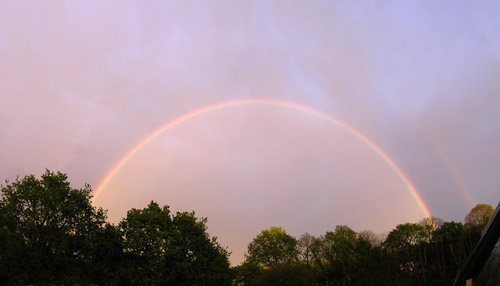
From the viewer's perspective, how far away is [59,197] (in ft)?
151

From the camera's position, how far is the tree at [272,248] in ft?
316

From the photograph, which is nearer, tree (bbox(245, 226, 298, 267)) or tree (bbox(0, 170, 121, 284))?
tree (bbox(0, 170, 121, 284))

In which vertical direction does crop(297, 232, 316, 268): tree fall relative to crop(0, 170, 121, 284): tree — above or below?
above

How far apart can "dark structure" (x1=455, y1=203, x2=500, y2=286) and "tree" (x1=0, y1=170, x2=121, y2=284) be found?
4212cm

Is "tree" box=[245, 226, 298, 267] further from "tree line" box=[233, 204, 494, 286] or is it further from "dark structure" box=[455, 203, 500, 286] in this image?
"dark structure" box=[455, 203, 500, 286]

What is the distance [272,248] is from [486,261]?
270 ft

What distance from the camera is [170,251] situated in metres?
50.6

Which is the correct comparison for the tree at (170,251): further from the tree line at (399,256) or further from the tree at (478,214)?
the tree at (478,214)

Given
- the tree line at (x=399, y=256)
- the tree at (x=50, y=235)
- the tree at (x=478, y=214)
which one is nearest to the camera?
the tree at (x=50, y=235)

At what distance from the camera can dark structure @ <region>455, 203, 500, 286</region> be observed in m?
16.9

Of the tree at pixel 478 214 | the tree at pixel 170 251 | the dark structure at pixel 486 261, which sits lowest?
the dark structure at pixel 486 261

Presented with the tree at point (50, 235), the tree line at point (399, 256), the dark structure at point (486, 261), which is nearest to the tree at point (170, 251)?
the tree at point (50, 235)

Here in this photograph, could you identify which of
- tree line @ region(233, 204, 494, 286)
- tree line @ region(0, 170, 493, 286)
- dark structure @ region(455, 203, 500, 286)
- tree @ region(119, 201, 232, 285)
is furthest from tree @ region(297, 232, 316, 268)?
dark structure @ region(455, 203, 500, 286)

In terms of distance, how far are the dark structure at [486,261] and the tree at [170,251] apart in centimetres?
3911
